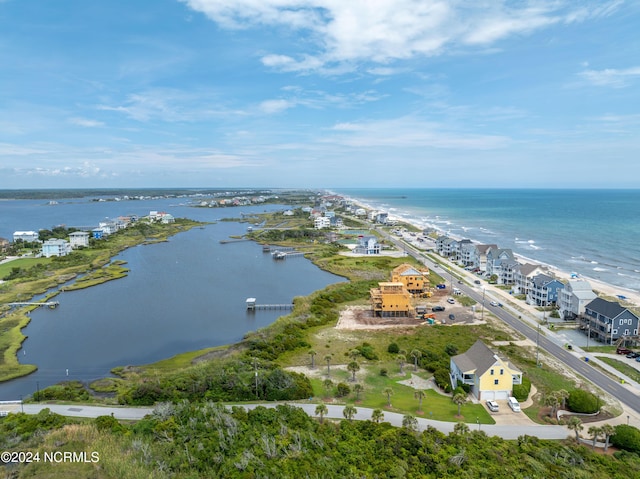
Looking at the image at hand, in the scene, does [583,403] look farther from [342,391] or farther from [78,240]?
[78,240]

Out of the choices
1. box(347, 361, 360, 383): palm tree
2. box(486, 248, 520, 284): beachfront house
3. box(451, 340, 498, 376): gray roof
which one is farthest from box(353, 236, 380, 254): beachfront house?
box(347, 361, 360, 383): palm tree

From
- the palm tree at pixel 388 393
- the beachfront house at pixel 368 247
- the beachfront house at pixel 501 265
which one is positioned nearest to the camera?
the palm tree at pixel 388 393

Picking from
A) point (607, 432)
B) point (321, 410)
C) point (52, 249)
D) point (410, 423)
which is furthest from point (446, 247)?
point (52, 249)

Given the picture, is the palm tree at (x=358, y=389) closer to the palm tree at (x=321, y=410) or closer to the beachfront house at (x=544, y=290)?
the palm tree at (x=321, y=410)

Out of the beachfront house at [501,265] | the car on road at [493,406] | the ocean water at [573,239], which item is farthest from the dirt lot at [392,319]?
the ocean water at [573,239]

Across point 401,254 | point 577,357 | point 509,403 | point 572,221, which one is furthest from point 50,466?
point 572,221

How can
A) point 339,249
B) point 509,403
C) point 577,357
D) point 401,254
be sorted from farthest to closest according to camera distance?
1. point 339,249
2. point 401,254
3. point 577,357
4. point 509,403

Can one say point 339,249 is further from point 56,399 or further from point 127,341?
point 56,399
